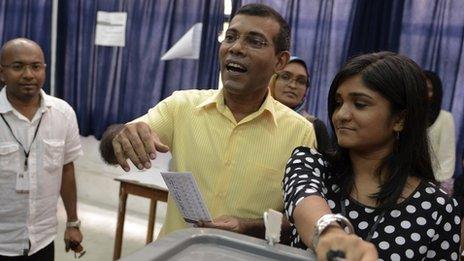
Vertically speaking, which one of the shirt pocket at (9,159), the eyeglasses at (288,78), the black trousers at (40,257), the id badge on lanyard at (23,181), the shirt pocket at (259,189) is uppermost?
the eyeglasses at (288,78)

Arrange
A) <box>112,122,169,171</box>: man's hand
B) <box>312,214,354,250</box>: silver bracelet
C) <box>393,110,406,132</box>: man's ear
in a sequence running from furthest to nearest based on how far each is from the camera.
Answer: <box>393,110,406,132</box>: man's ear → <box>112,122,169,171</box>: man's hand → <box>312,214,354,250</box>: silver bracelet

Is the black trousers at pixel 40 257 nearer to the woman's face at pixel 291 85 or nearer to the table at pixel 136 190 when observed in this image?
the table at pixel 136 190

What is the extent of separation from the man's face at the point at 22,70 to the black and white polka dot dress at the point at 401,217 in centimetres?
162

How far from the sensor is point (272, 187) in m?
1.37

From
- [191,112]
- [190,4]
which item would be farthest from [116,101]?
[191,112]

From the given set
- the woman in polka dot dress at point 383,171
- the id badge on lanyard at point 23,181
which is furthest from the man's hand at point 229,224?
the id badge on lanyard at point 23,181

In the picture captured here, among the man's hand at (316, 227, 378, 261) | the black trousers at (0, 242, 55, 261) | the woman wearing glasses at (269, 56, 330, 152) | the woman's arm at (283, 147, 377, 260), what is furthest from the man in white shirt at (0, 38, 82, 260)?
the man's hand at (316, 227, 378, 261)

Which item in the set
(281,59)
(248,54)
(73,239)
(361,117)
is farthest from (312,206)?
(73,239)

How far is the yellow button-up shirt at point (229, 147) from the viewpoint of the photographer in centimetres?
137

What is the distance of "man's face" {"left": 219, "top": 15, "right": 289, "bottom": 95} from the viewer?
1407mm

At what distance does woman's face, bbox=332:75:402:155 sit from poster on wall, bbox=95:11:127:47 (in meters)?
3.48

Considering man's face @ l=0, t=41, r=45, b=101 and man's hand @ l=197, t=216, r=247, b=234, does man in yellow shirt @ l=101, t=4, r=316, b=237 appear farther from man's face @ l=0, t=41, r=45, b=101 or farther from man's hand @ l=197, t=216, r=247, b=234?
man's face @ l=0, t=41, r=45, b=101

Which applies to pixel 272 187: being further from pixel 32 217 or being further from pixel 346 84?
pixel 32 217

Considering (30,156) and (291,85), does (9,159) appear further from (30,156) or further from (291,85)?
(291,85)
